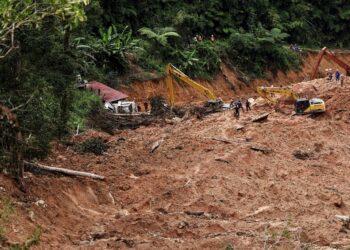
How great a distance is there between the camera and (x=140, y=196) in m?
17.2

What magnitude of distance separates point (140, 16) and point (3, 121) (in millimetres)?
23535

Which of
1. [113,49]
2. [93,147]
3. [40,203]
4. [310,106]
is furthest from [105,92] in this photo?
[40,203]

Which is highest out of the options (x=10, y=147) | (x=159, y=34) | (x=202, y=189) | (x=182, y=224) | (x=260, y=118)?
(x=10, y=147)

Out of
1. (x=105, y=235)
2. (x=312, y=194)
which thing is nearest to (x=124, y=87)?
(x=312, y=194)

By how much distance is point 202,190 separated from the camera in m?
17.2

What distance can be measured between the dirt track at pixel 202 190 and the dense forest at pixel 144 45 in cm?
161

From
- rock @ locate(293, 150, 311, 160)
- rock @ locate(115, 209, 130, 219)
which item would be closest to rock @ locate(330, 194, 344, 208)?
rock @ locate(293, 150, 311, 160)

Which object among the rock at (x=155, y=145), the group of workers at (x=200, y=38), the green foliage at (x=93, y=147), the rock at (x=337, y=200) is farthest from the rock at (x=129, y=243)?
the group of workers at (x=200, y=38)

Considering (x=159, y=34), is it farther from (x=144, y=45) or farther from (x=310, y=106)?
(x=310, y=106)

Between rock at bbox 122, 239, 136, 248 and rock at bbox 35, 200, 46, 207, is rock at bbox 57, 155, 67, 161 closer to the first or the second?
rock at bbox 35, 200, 46, 207

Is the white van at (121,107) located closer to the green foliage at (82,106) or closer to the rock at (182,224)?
the green foliage at (82,106)

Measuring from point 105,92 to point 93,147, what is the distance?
7.88 metres

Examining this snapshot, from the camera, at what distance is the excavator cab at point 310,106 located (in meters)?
24.8

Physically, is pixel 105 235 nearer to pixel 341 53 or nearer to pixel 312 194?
pixel 312 194
